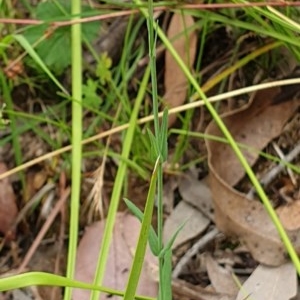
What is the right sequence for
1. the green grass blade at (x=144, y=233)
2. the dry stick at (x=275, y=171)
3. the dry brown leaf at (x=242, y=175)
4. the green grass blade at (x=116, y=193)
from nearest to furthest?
the green grass blade at (x=144, y=233) → the green grass blade at (x=116, y=193) → the dry brown leaf at (x=242, y=175) → the dry stick at (x=275, y=171)

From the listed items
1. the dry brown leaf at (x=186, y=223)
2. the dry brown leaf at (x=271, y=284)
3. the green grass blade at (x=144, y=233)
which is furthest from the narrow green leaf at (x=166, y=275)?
the dry brown leaf at (x=186, y=223)

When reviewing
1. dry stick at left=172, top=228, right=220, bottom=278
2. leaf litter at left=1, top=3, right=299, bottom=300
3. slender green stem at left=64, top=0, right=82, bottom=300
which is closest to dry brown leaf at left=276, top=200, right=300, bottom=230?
leaf litter at left=1, top=3, right=299, bottom=300

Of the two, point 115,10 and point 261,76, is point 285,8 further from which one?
point 115,10

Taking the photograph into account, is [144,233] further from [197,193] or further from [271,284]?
[197,193]

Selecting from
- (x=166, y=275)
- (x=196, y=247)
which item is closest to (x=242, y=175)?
(x=196, y=247)

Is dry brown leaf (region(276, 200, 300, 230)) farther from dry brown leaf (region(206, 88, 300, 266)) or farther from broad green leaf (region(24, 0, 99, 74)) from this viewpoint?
broad green leaf (region(24, 0, 99, 74))

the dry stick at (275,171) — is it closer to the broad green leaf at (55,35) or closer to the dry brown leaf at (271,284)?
the dry brown leaf at (271,284)
